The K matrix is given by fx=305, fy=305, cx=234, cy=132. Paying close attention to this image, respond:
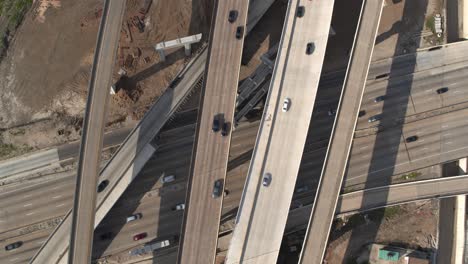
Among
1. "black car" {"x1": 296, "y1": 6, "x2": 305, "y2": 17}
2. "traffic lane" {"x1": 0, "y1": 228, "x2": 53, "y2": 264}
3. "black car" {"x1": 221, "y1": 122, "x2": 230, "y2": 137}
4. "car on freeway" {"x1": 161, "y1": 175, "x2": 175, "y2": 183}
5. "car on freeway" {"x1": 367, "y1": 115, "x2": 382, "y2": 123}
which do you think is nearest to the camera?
"black car" {"x1": 221, "y1": 122, "x2": 230, "y2": 137}

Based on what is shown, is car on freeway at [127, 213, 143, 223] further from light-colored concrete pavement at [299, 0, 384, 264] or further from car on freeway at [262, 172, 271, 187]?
light-colored concrete pavement at [299, 0, 384, 264]

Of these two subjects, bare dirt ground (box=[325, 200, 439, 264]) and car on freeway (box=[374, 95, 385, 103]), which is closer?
bare dirt ground (box=[325, 200, 439, 264])

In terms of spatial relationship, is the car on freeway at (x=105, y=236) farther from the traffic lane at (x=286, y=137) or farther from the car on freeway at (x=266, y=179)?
the car on freeway at (x=266, y=179)

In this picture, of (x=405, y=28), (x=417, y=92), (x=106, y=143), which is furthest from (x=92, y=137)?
(x=405, y=28)

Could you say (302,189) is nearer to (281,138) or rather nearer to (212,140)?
(281,138)

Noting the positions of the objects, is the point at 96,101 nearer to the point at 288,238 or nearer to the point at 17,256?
the point at 17,256

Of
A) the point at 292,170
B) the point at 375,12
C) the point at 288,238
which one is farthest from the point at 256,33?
the point at 288,238

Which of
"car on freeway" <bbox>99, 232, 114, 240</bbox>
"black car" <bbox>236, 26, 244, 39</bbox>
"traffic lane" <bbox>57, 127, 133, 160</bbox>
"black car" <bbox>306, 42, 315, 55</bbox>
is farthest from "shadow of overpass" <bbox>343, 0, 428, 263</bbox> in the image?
"traffic lane" <bbox>57, 127, 133, 160</bbox>

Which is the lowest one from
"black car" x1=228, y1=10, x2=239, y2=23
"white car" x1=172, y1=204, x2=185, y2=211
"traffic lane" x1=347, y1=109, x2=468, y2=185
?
"white car" x1=172, y1=204, x2=185, y2=211
